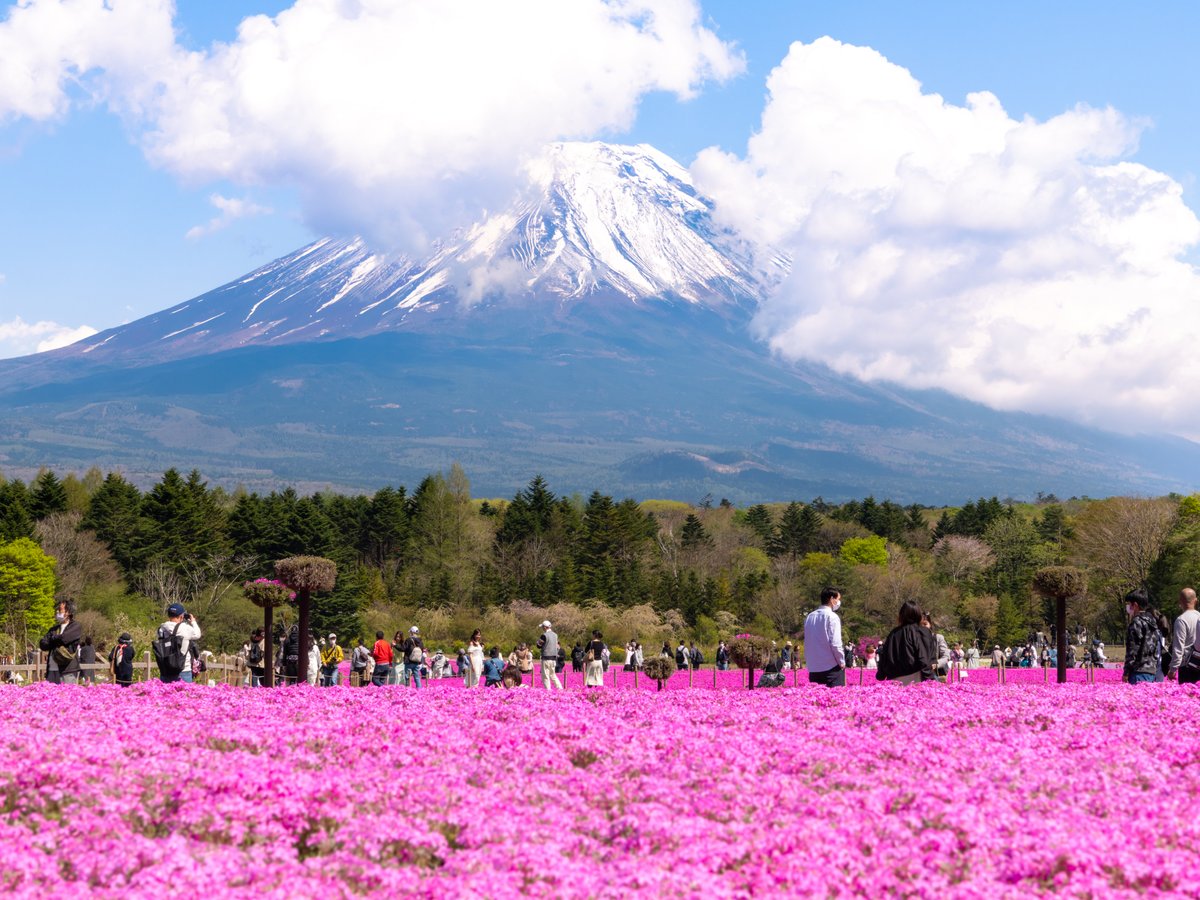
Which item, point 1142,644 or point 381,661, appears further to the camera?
point 381,661

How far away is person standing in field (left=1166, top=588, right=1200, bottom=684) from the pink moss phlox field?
357 cm

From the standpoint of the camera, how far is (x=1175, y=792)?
381 inches

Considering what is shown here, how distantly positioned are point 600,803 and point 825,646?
9.03 metres

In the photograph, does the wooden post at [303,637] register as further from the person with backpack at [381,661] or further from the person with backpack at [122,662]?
the person with backpack at [381,661]

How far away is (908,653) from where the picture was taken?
700 inches

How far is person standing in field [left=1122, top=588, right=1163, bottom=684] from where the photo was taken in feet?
61.1

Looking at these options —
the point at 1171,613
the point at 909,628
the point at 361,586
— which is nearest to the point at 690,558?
the point at 361,586

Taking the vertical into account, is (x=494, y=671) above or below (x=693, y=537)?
below

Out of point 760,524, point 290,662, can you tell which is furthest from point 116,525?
point 760,524

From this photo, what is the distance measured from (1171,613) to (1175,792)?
220ft

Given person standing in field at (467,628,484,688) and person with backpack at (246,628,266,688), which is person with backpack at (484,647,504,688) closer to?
person standing in field at (467,628,484,688)

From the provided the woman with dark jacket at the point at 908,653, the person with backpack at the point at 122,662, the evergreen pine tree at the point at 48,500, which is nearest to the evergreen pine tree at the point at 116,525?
the evergreen pine tree at the point at 48,500

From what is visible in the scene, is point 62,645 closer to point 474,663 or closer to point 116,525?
point 474,663

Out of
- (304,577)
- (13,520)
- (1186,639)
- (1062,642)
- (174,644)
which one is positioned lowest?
(174,644)
